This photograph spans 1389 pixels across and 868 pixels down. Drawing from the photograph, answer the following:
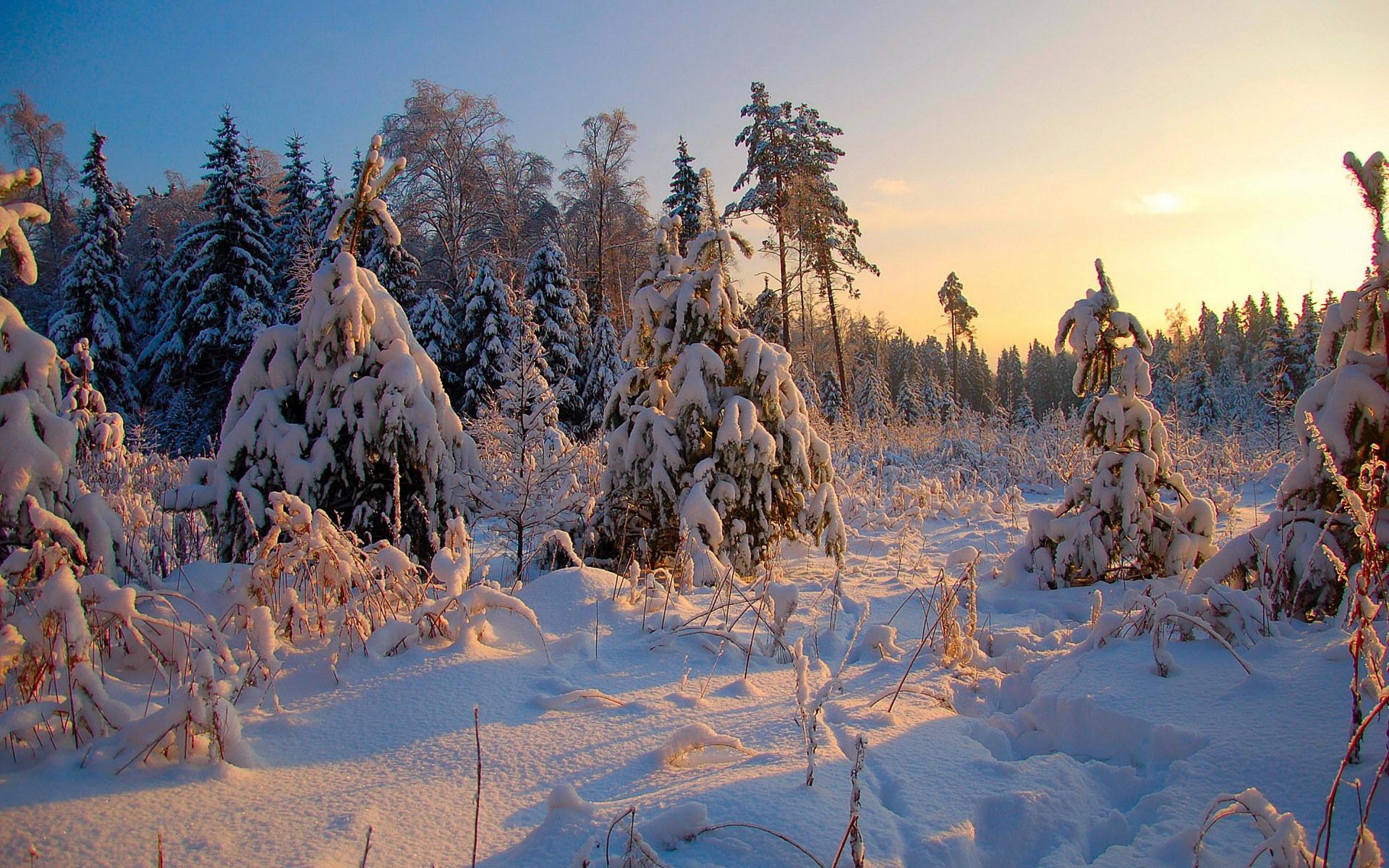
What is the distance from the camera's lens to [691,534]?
436cm

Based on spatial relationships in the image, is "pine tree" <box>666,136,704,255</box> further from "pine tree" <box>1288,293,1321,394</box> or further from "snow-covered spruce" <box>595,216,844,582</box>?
"pine tree" <box>1288,293,1321,394</box>

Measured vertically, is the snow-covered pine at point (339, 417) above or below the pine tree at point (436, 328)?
below

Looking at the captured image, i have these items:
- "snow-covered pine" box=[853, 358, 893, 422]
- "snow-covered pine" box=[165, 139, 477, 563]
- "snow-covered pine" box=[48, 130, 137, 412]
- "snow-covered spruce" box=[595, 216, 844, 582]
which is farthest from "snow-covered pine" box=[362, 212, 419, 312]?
"snow-covered pine" box=[853, 358, 893, 422]

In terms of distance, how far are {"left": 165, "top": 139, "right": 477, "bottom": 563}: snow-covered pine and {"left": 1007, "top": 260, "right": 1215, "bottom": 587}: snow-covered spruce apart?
4766mm

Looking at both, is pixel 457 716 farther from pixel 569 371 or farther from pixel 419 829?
pixel 569 371

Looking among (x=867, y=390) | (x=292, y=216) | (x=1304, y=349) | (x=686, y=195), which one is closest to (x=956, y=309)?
(x=867, y=390)

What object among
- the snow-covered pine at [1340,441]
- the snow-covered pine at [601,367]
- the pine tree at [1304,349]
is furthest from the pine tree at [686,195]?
the pine tree at [1304,349]

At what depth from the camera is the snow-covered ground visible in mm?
1562

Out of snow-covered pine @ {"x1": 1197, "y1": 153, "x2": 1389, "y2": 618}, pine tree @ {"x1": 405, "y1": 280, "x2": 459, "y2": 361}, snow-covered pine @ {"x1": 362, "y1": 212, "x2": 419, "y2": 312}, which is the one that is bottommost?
snow-covered pine @ {"x1": 1197, "y1": 153, "x2": 1389, "y2": 618}

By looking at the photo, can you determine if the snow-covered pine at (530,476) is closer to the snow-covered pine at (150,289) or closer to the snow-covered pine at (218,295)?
the snow-covered pine at (218,295)

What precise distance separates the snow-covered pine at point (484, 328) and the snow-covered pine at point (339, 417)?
1691cm

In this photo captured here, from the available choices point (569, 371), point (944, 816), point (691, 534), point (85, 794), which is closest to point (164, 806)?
point (85, 794)

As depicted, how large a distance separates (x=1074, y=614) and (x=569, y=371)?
873 inches

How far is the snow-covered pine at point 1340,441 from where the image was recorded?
117 inches
